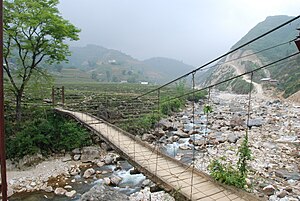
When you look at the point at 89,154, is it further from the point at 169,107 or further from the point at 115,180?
the point at 169,107

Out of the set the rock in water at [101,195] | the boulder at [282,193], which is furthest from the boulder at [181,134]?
the rock in water at [101,195]

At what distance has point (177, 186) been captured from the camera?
342 cm

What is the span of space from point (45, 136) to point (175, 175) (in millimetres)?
6230

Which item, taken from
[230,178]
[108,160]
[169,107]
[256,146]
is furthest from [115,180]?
[169,107]

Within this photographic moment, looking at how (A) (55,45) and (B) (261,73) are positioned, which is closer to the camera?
(A) (55,45)

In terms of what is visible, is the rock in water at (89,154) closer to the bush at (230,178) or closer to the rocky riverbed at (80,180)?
the rocky riverbed at (80,180)

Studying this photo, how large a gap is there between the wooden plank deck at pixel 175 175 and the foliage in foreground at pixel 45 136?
3631 millimetres

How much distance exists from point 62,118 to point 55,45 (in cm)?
290

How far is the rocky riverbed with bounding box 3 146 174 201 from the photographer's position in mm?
5625

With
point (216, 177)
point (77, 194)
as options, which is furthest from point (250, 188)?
point (77, 194)

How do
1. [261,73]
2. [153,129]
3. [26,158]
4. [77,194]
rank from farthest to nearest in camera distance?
[261,73] < [153,129] < [26,158] < [77,194]

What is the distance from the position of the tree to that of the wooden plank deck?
15.6 ft

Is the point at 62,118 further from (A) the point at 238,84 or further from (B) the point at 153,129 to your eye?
(A) the point at 238,84

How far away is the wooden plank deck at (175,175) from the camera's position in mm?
3143
